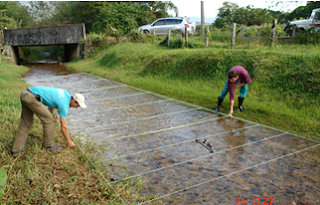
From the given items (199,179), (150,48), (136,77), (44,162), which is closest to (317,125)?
(199,179)

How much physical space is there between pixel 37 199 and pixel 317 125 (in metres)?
5.15

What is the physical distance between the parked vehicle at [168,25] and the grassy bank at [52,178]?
41.9ft

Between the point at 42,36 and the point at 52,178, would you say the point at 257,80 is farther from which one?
the point at 42,36

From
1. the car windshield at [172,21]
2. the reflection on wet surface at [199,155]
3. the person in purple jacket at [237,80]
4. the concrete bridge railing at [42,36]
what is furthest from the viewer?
the concrete bridge railing at [42,36]

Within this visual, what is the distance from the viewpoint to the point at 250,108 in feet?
21.5

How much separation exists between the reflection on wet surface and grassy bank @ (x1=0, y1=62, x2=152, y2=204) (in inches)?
10.4

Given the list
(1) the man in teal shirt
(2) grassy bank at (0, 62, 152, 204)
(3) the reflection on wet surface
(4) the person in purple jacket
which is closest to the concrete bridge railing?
(3) the reflection on wet surface

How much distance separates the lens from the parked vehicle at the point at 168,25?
1616cm

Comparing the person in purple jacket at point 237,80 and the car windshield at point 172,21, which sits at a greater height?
the car windshield at point 172,21

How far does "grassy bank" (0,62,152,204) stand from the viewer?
3.09 m

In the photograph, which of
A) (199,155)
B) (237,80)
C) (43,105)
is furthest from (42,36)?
(199,155)

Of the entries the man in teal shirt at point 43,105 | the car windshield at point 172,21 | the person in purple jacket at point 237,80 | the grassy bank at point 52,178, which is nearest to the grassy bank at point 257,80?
the person in purple jacket at point 237,80

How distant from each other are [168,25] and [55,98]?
13788mm

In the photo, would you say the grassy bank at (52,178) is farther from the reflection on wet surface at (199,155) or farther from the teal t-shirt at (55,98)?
A: the teal t-shirt at (55,98)
